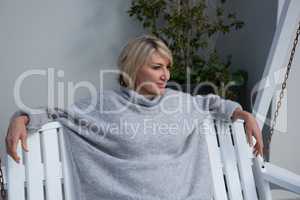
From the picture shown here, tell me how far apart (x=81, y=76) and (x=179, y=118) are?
1.30 m

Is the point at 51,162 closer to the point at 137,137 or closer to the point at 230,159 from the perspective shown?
the point at 137,137

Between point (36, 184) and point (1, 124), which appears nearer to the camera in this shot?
point (36, 184)

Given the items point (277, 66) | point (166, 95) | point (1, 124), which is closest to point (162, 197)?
point (166, 95)

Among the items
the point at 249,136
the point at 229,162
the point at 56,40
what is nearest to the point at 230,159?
the point at 229,162

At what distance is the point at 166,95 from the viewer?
1366mm

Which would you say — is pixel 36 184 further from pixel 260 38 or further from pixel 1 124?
pixel 260 38

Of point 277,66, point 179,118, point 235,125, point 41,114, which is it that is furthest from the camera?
point 277,66

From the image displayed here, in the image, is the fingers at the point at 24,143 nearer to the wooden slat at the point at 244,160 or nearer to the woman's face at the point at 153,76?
the woman's face at the point at 153,76

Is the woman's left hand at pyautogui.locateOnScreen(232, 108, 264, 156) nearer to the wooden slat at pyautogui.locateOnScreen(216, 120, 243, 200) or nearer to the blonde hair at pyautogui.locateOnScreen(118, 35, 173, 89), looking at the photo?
the wooden slat at pyautogui.locateOnScreen(216, 120, 243, 200)

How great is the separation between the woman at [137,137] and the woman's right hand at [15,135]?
28mm

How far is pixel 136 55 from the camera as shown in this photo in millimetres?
1296

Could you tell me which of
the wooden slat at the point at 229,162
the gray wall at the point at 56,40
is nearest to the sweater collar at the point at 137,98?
the wooden slat at the point at 229,162

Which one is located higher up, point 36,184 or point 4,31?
point 4,31

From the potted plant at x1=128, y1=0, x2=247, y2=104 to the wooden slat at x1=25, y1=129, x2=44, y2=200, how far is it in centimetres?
114
